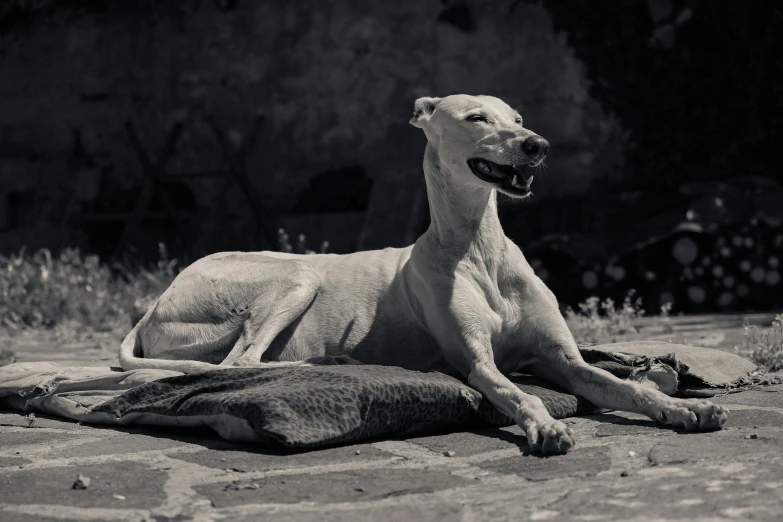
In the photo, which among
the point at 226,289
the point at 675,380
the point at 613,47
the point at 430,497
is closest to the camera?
the point at 430,497

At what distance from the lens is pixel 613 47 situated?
923 cm

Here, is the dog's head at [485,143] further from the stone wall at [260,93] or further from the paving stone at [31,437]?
the stone wall at [260,93]

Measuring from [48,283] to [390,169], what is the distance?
3167 mm

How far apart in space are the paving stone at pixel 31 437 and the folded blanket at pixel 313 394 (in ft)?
0.74

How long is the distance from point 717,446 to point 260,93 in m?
7.84

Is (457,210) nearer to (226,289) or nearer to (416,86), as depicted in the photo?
(226,289)

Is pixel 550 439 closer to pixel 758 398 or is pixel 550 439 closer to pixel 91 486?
pixel 758 398

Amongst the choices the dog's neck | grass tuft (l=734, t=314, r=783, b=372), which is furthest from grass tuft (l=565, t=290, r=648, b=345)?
the dog's neck

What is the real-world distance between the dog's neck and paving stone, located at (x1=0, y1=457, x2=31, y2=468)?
6.21ft

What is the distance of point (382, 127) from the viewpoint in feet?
32.8

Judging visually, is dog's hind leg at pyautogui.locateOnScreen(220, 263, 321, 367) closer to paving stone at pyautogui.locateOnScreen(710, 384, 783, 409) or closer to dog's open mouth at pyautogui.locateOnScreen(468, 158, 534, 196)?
dog's open mouth at pyautogui.locateOnScreen(468, 158, 534, 196)

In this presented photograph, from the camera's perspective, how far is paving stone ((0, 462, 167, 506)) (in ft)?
9.66

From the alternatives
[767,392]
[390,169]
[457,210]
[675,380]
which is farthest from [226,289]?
[390,169]

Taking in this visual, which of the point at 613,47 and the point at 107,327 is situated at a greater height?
the point at 613,47
